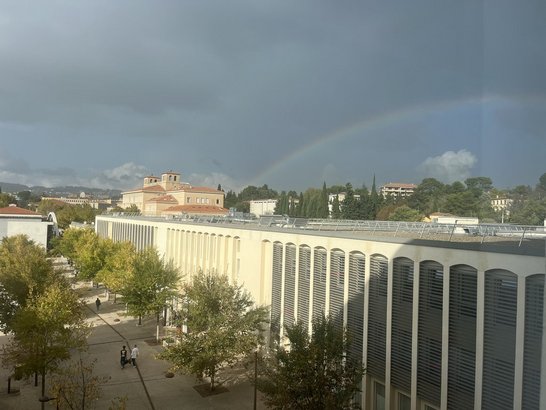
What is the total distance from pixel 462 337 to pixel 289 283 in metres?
9.91

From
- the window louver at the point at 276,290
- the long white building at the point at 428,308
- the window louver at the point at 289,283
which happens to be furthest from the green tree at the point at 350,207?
the window louver at the point at 289,283

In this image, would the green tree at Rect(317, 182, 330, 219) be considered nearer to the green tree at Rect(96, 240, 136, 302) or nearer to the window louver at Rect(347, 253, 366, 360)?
the green tree at Rect(96, 240, 136, 302)

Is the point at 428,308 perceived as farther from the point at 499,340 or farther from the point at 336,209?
the point at 336,209

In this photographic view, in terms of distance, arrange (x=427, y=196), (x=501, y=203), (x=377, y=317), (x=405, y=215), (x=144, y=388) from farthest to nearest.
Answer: (x=427, y=196) < (x=405, y=215) < (x=144, y=388) < (x=377, y=317) < (x=501, y=203)

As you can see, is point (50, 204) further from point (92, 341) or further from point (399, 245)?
point (399, 245)

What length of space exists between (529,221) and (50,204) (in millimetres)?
143082

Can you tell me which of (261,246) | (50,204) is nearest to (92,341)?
(261,246)

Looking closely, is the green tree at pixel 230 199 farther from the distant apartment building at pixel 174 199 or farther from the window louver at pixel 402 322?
the window louver at pixel 402 322

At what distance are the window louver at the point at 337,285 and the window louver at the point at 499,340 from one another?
21.5 ft

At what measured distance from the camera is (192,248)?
33.5 m

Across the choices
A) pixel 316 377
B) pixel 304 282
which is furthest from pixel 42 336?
pixel 316 377

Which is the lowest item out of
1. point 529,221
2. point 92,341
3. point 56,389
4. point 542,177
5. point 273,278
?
point 92,341

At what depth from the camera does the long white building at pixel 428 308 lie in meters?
10.9

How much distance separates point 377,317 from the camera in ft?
52.8
